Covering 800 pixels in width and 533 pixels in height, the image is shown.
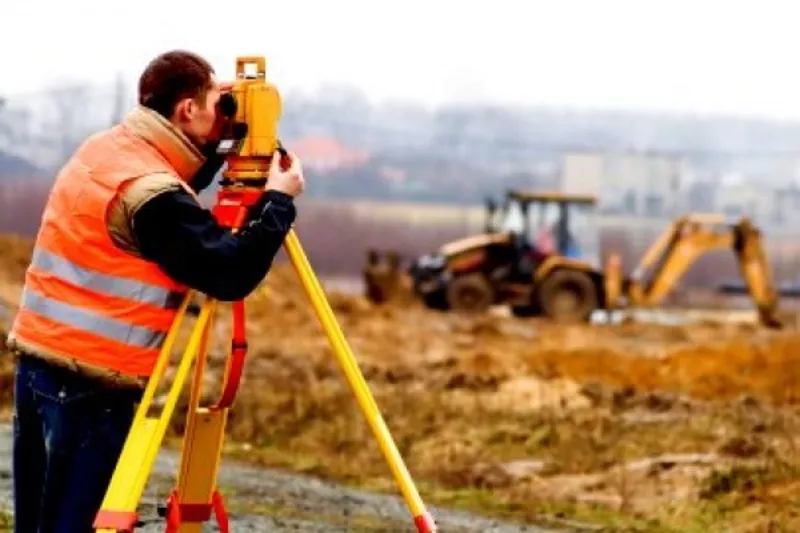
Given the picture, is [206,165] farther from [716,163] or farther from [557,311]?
[716,163]

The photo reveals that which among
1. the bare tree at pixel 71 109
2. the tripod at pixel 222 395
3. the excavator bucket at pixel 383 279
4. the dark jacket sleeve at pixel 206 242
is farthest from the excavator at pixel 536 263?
the bare tree at pixel 71 109

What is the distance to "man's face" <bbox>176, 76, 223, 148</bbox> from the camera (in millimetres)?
5449

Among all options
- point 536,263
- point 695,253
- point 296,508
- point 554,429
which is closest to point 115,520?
point 296,508

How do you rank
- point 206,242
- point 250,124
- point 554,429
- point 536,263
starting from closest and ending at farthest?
point 206,242, point 250,124, point 554,429, point 536,263

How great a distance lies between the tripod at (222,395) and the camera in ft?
17.3

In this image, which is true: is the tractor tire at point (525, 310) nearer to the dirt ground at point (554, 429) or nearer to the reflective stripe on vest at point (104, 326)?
the dirt ground at point (554, 429)

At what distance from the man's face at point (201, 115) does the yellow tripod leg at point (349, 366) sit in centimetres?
34

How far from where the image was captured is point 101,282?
5.42 metres

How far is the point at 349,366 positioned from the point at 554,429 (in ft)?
31.8

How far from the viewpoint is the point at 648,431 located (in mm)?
15367

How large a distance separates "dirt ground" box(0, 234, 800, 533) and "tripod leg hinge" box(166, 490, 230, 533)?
466cm

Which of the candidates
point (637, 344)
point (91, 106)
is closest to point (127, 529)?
point (637, 344)

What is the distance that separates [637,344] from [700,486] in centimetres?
2202

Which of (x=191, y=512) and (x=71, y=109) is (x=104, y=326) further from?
(x=71, y=109)
